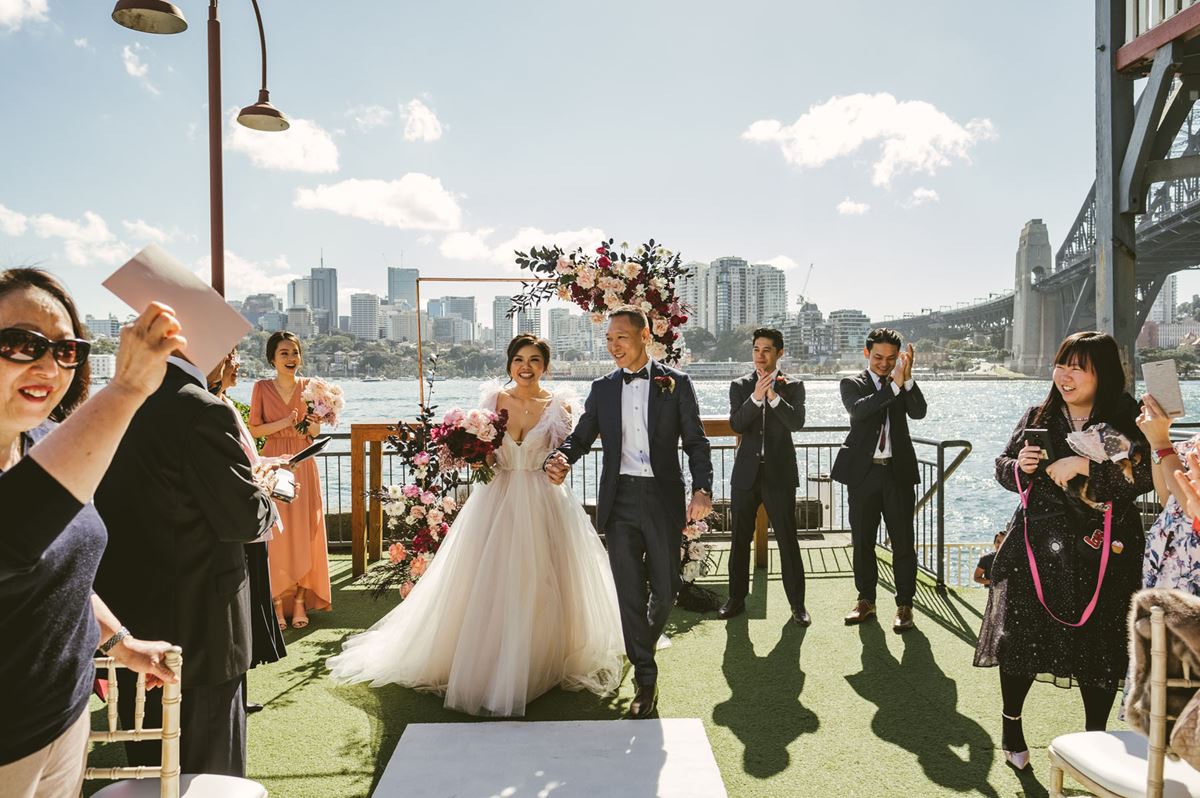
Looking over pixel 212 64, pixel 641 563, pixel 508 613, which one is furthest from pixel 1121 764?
pixel 212 64

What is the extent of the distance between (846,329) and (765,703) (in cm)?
3425

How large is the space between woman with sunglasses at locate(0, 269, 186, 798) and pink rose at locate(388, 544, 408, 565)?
3729mm

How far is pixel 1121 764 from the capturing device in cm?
224

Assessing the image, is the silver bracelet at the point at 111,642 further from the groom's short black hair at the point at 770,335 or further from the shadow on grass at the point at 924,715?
the groom's short black hair at the point at 770,335

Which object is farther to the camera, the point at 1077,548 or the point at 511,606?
the point at 511,606

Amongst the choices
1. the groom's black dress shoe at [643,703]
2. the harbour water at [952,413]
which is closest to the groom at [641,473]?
the groom's black dress shoe at [643,703]

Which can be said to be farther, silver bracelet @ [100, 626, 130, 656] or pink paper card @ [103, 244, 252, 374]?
silver bracelet @ [100, 626, 130, 656]

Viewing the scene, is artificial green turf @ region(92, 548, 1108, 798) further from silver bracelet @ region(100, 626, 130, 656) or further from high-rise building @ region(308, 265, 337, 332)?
high-rise building @ region(308, 265, 337, 332)

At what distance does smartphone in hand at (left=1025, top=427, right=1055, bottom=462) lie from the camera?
3.29 m

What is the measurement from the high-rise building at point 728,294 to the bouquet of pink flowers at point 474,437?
8126 millimetres

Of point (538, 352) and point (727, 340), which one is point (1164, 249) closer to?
point (727, 340)

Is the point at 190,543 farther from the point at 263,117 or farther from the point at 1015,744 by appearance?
the point at 263,117

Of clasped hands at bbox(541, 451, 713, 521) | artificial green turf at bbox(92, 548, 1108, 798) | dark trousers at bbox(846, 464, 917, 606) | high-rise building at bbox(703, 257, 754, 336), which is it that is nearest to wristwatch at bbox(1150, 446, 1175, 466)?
artificial green turf at bbox(92, 548, 1108, 798)

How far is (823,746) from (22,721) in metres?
3.27
